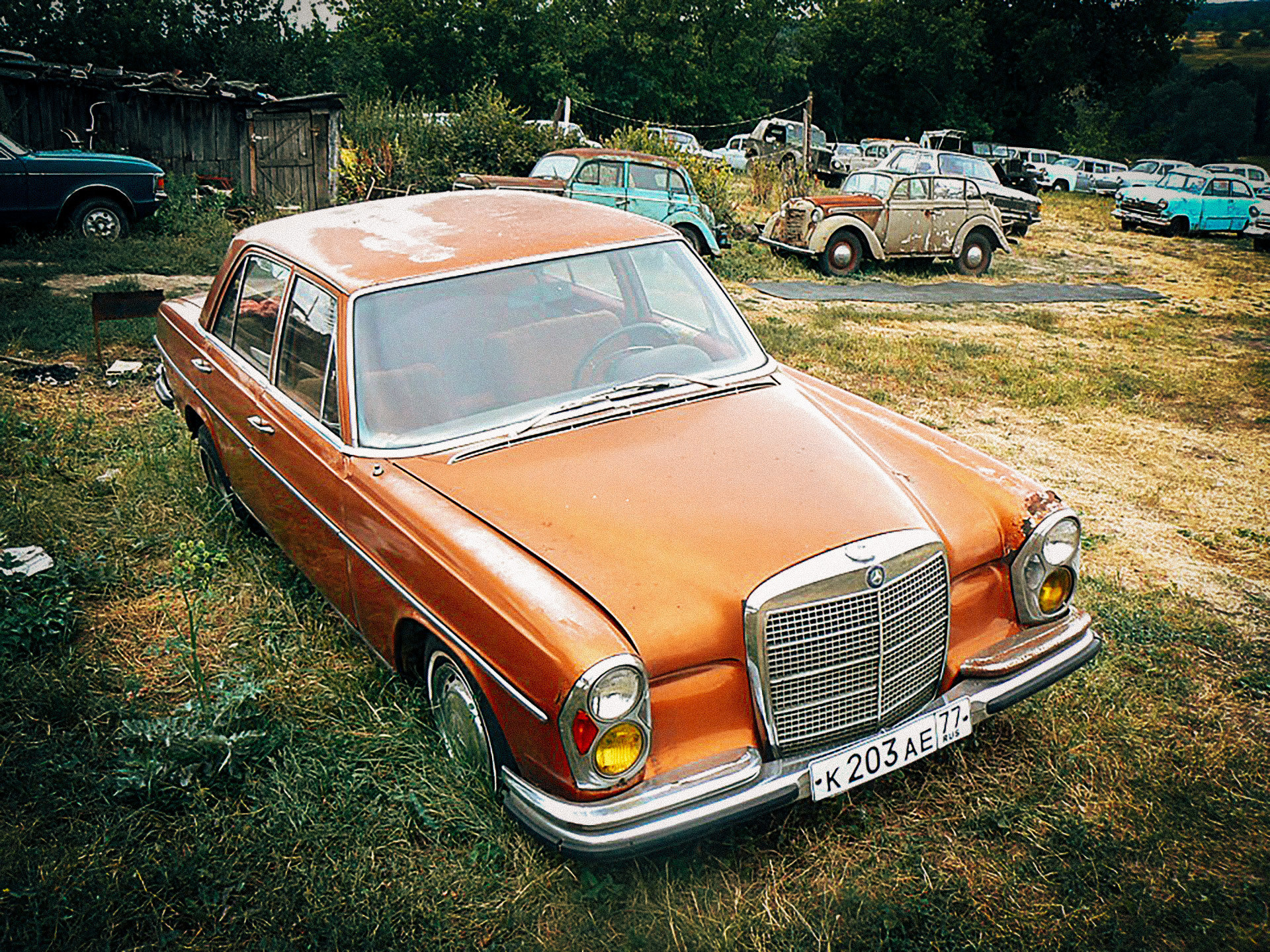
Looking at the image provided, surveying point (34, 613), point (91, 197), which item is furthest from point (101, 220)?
point (34, 613)

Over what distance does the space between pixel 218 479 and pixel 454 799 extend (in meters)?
2.84

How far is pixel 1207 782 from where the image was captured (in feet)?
10.6

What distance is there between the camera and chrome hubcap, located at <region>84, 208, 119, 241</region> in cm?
1297

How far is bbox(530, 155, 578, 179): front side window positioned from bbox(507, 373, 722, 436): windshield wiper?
38.0ft

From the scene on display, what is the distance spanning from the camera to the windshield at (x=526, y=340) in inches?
134

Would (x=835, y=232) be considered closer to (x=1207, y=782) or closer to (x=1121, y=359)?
(x=1121, y=359)

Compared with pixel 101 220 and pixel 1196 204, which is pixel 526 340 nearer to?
pixel 101 220

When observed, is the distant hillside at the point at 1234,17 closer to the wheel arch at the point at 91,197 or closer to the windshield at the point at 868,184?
the windshield at the point at 868,184

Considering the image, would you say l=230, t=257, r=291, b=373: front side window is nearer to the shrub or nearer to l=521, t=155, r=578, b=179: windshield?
the shrub

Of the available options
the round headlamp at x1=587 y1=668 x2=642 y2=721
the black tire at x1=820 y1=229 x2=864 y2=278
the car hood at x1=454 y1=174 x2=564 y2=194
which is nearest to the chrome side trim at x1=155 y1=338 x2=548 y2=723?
the round headlamp at x1=587 y1=668 x2=642 y2=721

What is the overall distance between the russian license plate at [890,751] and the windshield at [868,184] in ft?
42.5

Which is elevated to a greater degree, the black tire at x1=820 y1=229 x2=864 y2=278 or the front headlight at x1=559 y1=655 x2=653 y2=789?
the black tire at x1=820 y1=229 x2=864 y2=278

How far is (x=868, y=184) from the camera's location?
15.3 metres

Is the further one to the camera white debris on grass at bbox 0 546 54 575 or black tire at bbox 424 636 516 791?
white debris on grass at bbox 0 546 54 575
